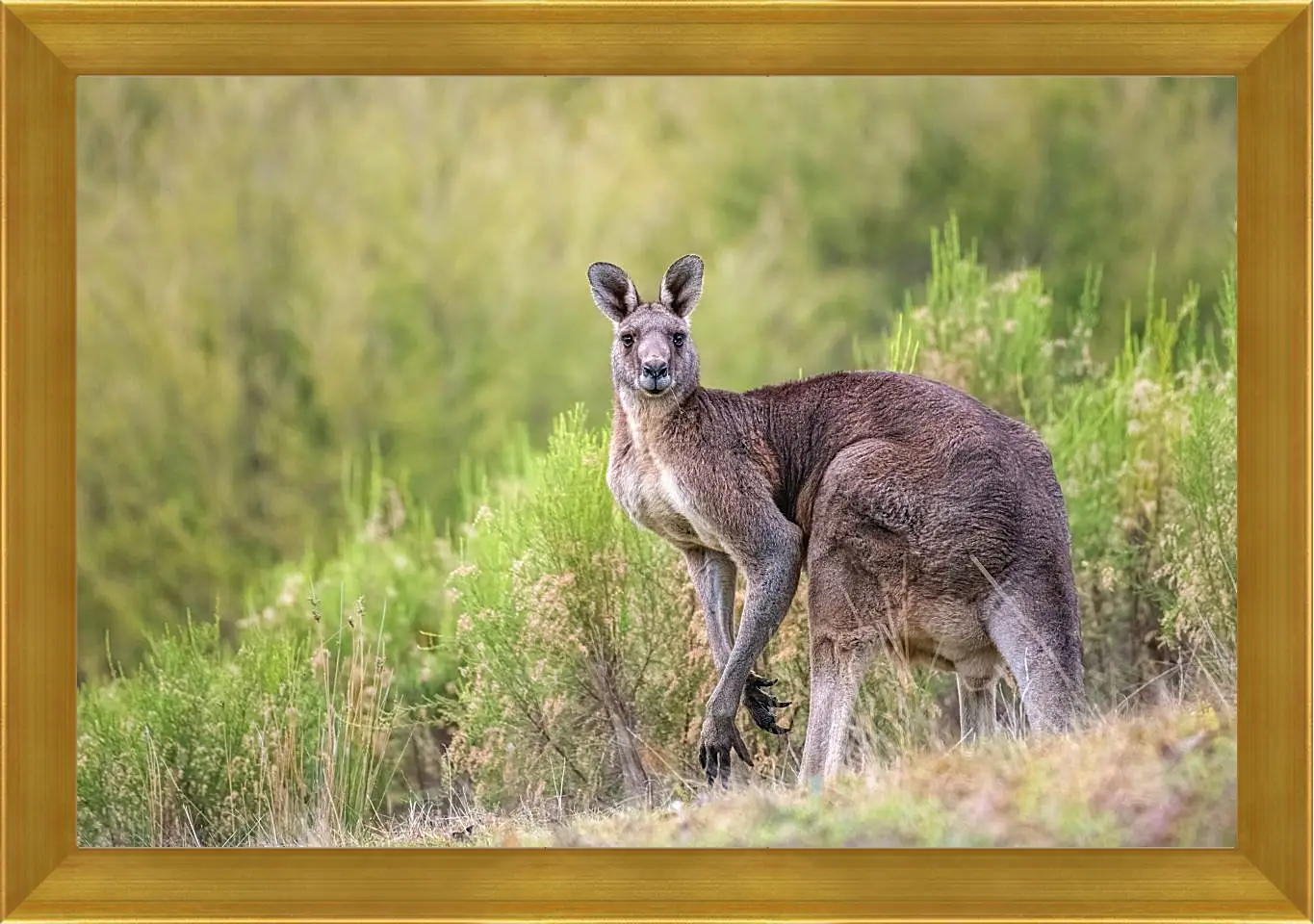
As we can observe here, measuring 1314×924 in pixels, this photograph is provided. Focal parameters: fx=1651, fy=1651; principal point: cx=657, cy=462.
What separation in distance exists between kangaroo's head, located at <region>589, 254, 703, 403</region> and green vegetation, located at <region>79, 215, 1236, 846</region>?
1151mm

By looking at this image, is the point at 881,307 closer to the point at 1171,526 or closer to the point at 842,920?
the point at 1171,526

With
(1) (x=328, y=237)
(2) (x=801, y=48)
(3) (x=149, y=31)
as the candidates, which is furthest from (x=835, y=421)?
(1) (x=328, y=237)

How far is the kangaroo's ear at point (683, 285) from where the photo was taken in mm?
6773

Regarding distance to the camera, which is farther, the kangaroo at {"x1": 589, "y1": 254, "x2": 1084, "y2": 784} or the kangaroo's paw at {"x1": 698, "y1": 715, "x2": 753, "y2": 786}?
the kangaroo's paw at {"x1": 698, "y1": 715, "x2": 753, "y2": 786}

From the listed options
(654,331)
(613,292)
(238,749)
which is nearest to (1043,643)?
(654,331)

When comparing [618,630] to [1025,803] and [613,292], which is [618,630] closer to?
[613,292]

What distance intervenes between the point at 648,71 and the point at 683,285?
1.15 m

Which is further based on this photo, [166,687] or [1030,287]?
[1030,287]

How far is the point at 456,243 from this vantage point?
69.8 feet

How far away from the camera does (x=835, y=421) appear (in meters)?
6.92

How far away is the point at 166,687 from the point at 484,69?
397cm

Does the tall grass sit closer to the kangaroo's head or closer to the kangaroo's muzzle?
the kangaroo's head

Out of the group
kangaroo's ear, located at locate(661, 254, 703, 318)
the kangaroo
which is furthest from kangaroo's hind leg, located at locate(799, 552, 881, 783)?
kangaroo's ear, located at locate(661, 254, 703, 318)

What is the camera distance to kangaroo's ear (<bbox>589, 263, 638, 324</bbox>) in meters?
6.77
